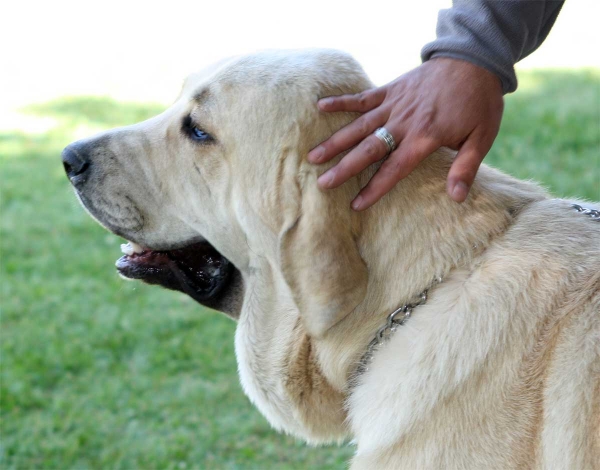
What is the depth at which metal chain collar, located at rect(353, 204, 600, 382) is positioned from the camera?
2633mm

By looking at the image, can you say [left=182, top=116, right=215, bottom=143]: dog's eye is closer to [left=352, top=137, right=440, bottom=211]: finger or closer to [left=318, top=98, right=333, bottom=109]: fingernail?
[left=318, top=98, right=333, bottom=109]: fingernail

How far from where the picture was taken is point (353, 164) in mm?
2586

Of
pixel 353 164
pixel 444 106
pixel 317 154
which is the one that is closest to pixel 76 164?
pixel 317 154

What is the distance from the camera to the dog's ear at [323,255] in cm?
261

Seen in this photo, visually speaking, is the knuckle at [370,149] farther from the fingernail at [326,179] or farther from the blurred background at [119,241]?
the blurred background at [119,241]

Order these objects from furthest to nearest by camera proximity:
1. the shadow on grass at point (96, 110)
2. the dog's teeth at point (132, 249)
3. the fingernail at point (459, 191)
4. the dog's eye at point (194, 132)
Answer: the shadow on grass at point (96, 110), the dog's teeth at point (132, 249), the dog's eye at point (194, 132), the fingernail at point (459, 191)

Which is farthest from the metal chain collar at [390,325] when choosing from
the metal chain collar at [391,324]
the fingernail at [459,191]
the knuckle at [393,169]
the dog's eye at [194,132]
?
the dog's eye at [194,132]

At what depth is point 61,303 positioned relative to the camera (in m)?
6.12

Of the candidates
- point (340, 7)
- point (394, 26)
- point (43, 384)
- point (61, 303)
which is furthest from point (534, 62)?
point (43, 384)

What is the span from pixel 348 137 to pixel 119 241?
4769mm

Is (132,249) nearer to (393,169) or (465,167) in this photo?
(393,169)

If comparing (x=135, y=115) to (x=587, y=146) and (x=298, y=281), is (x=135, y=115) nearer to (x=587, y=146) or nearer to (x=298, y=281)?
(x=587, y=146)

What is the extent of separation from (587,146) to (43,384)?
5.58 m

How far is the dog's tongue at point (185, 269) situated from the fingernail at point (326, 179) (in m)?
0.78
